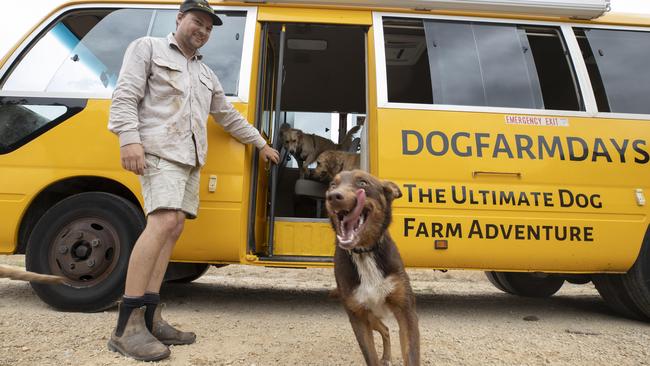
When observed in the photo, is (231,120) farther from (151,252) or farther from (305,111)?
(305,111)

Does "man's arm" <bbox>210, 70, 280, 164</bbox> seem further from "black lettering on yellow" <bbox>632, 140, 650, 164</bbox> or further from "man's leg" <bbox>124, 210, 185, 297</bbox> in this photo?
"black lettering on yellow" <bbox>632, 140, 650, 164</bbox>

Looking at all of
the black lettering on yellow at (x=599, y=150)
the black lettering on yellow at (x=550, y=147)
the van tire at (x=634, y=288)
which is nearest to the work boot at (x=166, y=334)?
the black lettering on yellow at (x=550, y=147)

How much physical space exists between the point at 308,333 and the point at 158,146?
5.60ft

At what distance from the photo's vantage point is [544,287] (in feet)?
16.6

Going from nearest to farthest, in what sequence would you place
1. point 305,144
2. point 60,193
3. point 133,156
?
point 133,156 → point 60,193 → point 305,144

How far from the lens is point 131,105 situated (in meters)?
2.51

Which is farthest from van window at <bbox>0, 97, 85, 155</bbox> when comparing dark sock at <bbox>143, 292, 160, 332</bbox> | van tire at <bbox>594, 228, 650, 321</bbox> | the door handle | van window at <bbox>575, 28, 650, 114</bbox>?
van tire at <bbox>594, 228, 650, 321</bbox>

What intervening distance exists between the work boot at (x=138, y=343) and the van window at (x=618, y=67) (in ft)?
12.4

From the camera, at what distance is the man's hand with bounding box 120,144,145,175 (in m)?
2.42

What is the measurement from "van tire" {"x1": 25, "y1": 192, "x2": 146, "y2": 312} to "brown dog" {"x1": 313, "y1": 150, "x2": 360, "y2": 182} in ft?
7.91

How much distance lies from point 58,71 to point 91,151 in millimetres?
767

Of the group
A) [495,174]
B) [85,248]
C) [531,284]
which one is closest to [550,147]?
[495,174]

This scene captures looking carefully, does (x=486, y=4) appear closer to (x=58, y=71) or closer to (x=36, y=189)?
(x=58, y=71)

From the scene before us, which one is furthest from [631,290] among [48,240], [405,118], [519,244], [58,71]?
[58,71]
